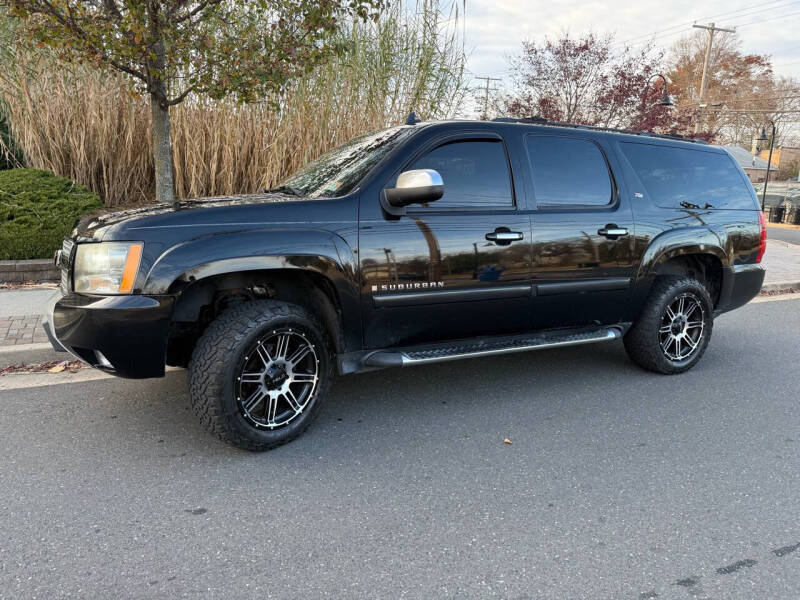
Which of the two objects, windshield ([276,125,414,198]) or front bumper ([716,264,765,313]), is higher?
windshield ([276,125,414,198])

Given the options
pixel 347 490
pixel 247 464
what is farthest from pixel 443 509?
pixel 247 464

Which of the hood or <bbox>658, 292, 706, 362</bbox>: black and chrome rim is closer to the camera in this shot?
the hood

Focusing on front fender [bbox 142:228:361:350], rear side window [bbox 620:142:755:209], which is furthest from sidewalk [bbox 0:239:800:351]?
rear side window [bbox 620:142:755:209]

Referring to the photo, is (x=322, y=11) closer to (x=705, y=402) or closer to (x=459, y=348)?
(x=459, y=348)

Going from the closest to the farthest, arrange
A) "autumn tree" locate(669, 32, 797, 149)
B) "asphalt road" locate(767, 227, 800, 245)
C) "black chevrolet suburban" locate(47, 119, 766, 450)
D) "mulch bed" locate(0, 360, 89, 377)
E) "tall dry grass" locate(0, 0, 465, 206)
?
"black chevrolet suburban" locate(47, 119, 766, 450) < "mulch bed" locate(0, 360, 89, 377) < "tall dry grass" locate(0, 0, 465, 206) < "asphalt road" locate(767, 227, 800, 245) < "autumn tree" locate(669, 32, 797, 149)

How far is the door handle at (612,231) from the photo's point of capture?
13.6 ft

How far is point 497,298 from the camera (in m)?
3.78

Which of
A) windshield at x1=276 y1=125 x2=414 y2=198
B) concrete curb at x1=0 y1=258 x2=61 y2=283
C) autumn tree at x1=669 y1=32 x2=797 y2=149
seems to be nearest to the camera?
windshield at x1=276 y1=125 x2=414 y2=198

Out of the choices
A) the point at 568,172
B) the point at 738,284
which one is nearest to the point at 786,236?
the point at 738,284

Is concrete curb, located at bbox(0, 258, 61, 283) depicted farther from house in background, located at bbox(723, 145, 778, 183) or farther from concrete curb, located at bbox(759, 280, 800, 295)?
house in background, located at bbox(723, 145, 778, 183)

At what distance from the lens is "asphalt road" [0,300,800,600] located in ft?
7.25

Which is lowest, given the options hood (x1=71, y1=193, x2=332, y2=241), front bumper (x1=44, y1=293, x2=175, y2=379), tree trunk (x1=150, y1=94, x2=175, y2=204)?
front bumper (x1=44, y1=293, x2=175, y2=379)

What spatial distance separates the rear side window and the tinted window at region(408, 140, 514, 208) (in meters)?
1.20

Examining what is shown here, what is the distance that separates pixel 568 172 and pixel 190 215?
250cm
